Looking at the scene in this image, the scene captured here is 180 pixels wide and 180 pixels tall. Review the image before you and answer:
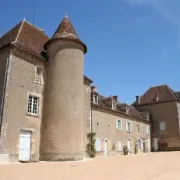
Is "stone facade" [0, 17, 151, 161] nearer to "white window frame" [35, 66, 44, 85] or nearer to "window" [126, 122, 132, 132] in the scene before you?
"white window frame" [35, 66, 44, 85]

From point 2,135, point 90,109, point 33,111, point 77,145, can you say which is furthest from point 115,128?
point 2,135

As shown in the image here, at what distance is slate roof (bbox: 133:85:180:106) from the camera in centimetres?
3825

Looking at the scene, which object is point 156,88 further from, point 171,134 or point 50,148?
point 50,148

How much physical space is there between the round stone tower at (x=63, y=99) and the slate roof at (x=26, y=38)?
1.12m

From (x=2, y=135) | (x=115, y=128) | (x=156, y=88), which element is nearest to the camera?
(x=2, y=135)

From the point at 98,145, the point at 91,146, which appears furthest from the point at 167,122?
the point at 91,146

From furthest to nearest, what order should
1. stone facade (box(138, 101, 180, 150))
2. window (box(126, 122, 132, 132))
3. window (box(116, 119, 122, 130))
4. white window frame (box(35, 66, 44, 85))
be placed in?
stone facade (box(138, 101, 180, 150))
window (box(126, 122, 132, 132))
window (box(116, 119, 122, 130))
white window frame (box(35, 66, 44, 85))

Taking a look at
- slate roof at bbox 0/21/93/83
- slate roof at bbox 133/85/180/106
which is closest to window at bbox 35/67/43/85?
slate roof at bbox 0/21/93/83

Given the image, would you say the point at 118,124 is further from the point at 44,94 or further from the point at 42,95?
the point at 42,95

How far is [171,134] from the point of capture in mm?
37031

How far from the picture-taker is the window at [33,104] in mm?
17688

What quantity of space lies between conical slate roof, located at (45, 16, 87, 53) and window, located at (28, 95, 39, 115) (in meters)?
4.75

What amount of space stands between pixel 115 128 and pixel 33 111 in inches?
538

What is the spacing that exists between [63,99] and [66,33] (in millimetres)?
5344
